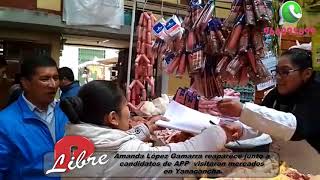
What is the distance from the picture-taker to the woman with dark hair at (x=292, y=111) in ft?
4.95

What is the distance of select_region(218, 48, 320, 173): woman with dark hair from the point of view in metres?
1.51

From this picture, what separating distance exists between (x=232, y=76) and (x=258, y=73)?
0.47 ft

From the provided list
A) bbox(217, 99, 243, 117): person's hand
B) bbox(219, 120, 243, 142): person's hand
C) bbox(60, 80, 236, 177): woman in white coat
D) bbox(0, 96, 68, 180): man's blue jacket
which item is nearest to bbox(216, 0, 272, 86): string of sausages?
bbox(219, 120, 243, 142): person's hand

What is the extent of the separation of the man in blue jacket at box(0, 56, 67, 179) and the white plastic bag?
3.48m

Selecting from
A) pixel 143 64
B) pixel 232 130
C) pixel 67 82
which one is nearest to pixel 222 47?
pixel 232 130

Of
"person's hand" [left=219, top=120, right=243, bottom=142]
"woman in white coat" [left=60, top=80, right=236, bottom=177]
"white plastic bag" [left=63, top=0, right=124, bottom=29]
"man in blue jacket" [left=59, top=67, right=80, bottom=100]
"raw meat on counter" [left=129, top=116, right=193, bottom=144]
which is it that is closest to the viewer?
"woman in white coat" [left=60, top=80, right=236, bottom=177]

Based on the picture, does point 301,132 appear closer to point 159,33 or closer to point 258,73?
point 258,73

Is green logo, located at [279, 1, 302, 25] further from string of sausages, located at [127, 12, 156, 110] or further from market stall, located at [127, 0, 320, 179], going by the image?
string of sausages, located at [127, 12, 156, 110]

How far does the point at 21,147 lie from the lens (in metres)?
1.81

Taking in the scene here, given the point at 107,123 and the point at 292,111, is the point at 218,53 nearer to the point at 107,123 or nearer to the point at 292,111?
the point at 292,111

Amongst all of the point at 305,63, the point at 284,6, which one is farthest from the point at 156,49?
the point at 305,63

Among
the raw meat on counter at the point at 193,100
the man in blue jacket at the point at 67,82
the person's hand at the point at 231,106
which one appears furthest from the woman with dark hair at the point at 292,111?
the man in blue jacket at the point at 67,82

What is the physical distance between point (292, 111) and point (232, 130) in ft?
0.89

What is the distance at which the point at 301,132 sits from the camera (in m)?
1.55
